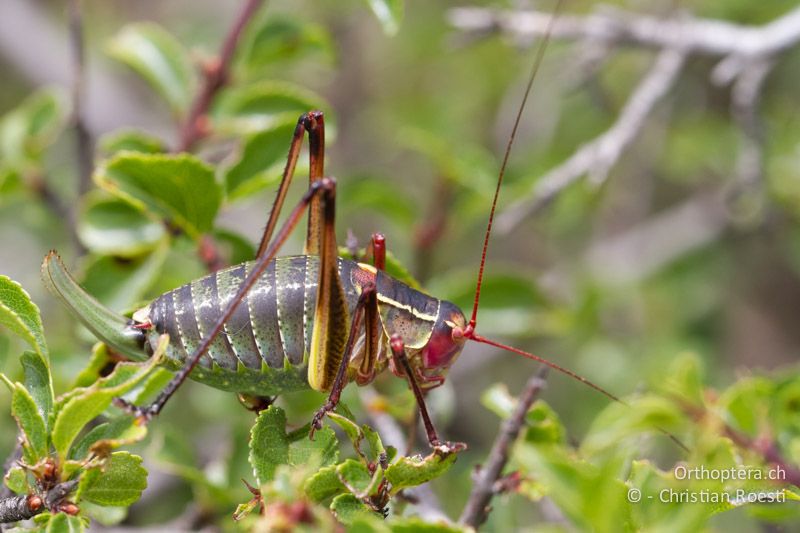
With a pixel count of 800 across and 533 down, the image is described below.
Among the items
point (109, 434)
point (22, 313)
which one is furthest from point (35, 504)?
point (22, 313)

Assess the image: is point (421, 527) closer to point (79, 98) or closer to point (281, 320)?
point (281, 320)

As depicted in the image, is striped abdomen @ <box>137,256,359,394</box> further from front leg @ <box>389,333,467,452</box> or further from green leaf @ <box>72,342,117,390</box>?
front leg @ <box>389,333,467,452</box>

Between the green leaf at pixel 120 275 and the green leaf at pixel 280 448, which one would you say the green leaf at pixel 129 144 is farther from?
the green leaf at pixel 280 448

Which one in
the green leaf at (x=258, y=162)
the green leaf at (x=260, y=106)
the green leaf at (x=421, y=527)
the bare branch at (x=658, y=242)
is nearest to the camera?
the green leaf at (x=421, y=527)

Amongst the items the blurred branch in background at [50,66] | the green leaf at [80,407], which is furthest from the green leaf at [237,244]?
the blurred branch in background at [50,66]

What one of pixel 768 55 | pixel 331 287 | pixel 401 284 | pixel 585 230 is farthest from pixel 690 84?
pixel 331 287
